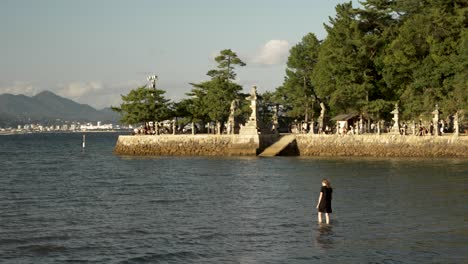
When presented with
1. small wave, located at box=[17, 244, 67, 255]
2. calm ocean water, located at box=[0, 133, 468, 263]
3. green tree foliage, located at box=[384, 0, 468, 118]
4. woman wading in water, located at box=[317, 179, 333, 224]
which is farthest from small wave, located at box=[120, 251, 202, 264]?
green tree foliage, located at box=[384, 0, 468, 118]

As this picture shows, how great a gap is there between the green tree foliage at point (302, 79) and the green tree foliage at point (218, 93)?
27.6 feet

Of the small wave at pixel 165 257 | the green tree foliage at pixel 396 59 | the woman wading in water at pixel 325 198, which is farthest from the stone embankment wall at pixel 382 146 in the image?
the small wave at pixel 165 257

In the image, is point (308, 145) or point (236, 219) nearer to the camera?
point (236, 219)

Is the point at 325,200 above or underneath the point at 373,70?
underneath

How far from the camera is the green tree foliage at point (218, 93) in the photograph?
89000 millimetres

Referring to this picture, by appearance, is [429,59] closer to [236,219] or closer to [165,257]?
[236,219]

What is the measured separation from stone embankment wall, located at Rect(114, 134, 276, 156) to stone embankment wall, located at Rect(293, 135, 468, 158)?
494 centimetres

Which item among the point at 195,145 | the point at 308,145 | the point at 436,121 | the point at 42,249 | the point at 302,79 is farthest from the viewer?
the point at 302,79

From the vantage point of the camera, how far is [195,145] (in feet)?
257

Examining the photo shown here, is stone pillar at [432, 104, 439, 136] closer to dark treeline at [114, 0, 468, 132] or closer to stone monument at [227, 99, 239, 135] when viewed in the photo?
dark treeline at [114, 0, 468, 132]

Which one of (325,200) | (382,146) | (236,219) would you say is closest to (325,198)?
(325,200)

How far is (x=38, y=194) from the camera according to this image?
3956 cm

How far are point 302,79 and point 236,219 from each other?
227ft

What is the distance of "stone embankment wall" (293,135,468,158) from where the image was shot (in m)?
65.7
